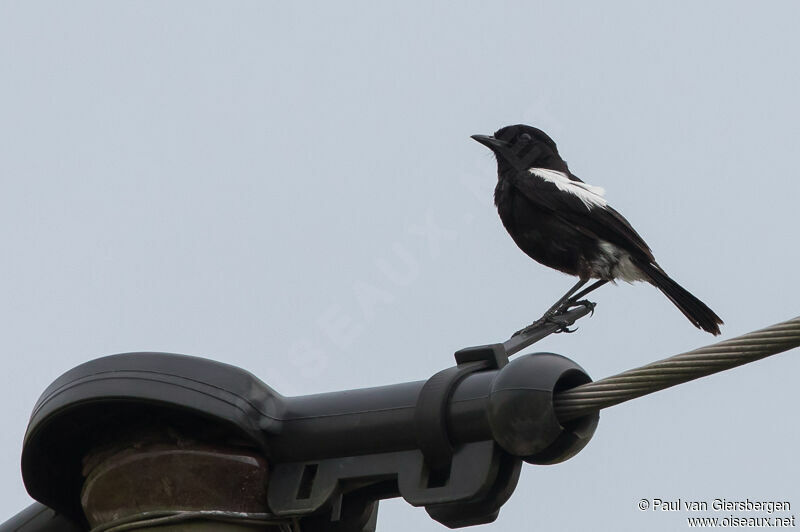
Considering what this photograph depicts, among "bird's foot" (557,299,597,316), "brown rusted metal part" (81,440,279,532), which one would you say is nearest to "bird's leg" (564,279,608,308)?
"bird's foot" (557,299,597,316)

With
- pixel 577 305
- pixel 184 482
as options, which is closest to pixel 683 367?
pixel 184 482

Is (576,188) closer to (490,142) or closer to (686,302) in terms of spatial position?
(490,142)

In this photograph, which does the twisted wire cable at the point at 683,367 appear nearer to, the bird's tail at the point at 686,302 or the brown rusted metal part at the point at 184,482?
the brown rusted metal part at the point at 184,482

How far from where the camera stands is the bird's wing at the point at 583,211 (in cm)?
689

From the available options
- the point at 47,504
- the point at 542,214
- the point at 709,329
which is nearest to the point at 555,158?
the point at 542,214

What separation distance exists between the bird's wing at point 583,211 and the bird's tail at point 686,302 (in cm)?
10

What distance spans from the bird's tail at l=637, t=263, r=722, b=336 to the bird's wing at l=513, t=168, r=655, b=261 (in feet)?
0.31

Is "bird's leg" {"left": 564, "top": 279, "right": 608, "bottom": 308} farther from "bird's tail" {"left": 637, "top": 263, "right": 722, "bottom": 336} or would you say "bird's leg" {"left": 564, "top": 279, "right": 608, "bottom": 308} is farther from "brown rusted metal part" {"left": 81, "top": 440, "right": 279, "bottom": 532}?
"brown rusted metal part" {"left": 81, "top": 440, "right": 279, "bottom": 532}

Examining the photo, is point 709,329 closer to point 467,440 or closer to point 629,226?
point 629,226

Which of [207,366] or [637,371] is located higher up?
[207,366]

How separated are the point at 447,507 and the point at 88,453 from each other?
3.19 ft

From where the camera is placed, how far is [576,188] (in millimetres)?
7070

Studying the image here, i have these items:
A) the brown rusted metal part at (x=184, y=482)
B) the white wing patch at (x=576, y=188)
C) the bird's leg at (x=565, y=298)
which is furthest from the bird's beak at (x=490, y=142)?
the brown rusted metal part at (x=184, y=482)

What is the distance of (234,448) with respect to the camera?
2.92 metres
